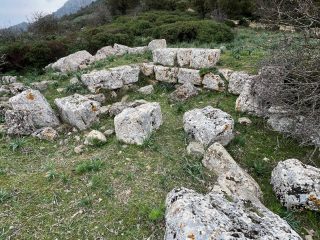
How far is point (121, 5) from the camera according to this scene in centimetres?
3753

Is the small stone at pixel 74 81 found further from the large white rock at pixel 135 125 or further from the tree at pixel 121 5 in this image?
the tree at pixel 121 5

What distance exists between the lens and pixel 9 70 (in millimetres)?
14531

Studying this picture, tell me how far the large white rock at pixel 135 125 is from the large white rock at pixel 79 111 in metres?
1.06

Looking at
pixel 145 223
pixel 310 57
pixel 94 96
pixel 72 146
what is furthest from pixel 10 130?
pixel 310 57

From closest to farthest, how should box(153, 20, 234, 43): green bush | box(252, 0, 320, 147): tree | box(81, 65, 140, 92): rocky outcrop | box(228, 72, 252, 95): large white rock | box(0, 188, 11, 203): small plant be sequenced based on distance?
1. box(0, 188, 11, 203): small plant
2. box(252, 0, 320, 147): tree
3. box(228, 72, 252, 95): large white rock
4. box(81, 65, 140, 92): rocky outcrop
5. box(153, 20, 234, 43): green bush

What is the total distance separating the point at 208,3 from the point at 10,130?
24.1m

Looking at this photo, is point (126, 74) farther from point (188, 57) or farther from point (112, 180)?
point (112, 180)

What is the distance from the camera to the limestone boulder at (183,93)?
8438 mm

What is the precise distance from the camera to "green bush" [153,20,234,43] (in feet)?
53.7

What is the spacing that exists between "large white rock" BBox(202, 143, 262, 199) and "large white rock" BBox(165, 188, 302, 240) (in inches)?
31.6

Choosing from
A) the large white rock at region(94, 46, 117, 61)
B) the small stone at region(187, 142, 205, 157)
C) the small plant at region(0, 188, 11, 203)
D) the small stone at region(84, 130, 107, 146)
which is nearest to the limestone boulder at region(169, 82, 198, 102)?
the small stone at region(187, 142, 205, 157)

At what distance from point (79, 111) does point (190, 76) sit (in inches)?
134

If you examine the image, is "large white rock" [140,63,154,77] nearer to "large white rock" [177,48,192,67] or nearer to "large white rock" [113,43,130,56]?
"large white rock" [177,48,192,67]

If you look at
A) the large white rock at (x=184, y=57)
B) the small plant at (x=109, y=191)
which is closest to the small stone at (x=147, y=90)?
the large white rock at (x=184, y=57)
